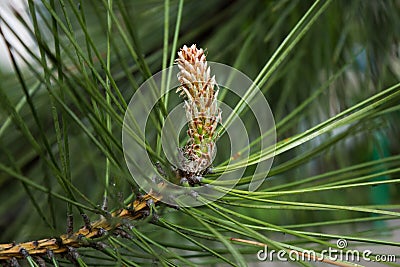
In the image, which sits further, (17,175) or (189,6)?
(189,6)

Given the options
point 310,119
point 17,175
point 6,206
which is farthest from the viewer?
point 310,119

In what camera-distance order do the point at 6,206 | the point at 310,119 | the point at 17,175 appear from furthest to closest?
1. the point at 310,119
2. the point at 6,206
3. the point at 17,175

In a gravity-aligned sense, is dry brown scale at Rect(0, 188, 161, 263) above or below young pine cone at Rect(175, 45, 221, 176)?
below

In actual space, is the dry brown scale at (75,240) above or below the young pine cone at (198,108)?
below

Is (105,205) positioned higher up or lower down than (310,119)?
lower down

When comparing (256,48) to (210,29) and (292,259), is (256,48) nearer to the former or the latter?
(210,29)

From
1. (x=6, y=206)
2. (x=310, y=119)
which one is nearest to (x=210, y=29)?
(x=310, y=119)
